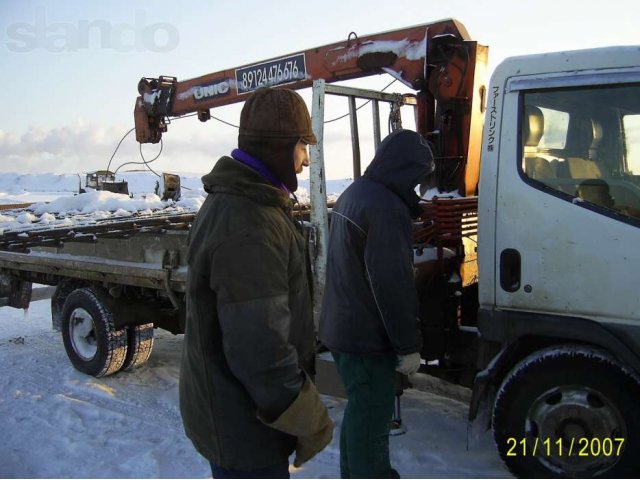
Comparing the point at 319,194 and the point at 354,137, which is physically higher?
the point at 354,137

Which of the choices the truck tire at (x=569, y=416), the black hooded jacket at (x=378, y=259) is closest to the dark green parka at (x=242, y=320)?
the black hooded jacket at (x=378, y=259)

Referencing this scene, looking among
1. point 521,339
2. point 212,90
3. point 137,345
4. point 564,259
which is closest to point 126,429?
point 137,345

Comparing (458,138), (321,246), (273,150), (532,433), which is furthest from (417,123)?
(273,150)

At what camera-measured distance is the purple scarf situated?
1712 millimetres

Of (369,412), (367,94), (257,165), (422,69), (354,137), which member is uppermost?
(422,69)

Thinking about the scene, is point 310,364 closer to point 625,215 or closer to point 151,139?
point 625,215

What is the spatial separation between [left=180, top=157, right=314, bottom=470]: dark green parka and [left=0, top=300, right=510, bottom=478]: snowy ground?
188 cm

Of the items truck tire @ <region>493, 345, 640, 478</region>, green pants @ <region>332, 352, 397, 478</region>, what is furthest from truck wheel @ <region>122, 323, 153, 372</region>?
truck tire @ <region>493, 345, 640, 478</region>

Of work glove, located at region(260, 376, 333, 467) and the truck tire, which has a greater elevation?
work glove, located at region(260, 376, 333, 467)

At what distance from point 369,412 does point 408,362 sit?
1.05 ft

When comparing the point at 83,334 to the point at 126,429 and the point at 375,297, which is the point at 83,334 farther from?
the point at 375,297

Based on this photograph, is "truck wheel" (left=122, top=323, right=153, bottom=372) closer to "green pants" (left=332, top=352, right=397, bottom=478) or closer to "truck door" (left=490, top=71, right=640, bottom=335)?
"green pants" (left=332, top=352, right=397, bottom=478)

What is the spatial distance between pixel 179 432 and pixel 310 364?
2450 mm

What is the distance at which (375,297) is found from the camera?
8.44 feet
